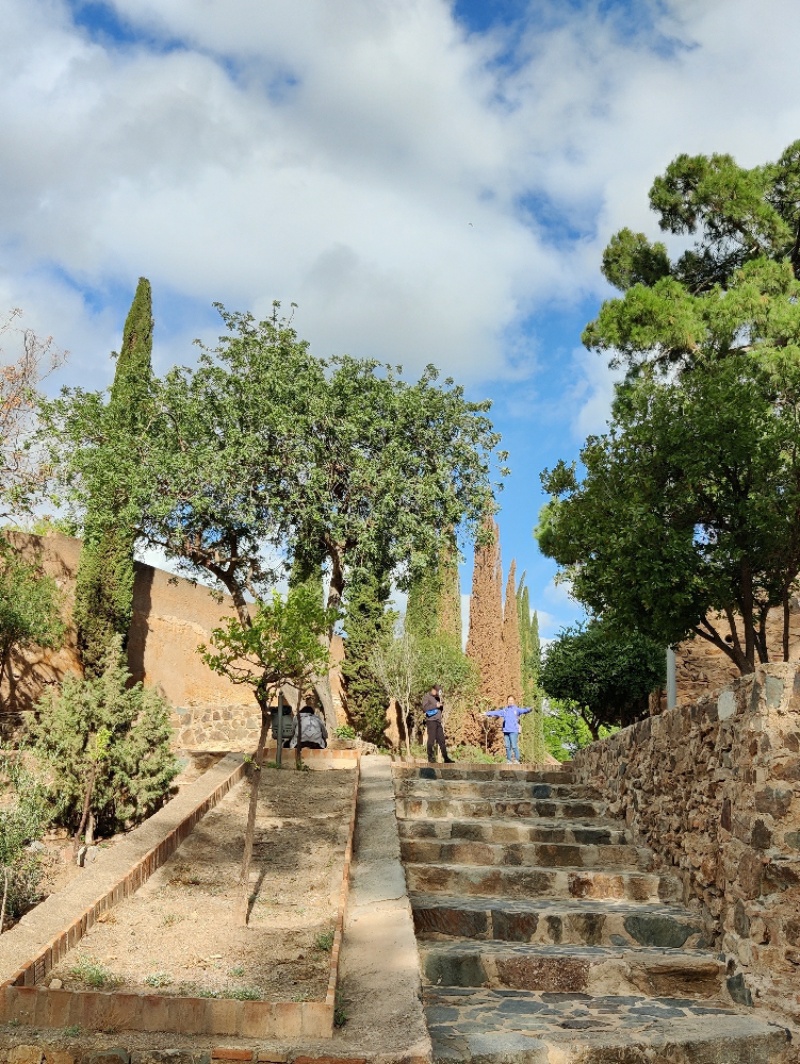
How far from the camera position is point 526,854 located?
8.12 m

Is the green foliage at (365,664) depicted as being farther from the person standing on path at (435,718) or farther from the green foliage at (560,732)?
the green foliage at (560,732)

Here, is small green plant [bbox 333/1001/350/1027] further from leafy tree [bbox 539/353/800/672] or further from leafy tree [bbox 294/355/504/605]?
leafy tree [bbox 294/355/504/605]

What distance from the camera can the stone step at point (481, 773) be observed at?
11250 mm

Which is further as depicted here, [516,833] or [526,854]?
[516,833]

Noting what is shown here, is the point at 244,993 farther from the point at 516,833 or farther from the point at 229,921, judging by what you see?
the point at 516,833

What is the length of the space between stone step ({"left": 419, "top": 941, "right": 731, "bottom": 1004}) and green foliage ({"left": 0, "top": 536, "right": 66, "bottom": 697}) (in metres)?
13.8

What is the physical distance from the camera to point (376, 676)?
73.7 feet

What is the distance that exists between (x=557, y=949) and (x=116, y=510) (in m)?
13.5

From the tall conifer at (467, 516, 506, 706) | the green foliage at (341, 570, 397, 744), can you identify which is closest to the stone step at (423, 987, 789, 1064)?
the green foliage at (341, 570, 397, 744)

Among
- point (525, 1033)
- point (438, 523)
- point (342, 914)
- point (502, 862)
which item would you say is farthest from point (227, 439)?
point (525, 1033)

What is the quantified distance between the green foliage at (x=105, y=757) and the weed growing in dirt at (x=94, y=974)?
6.11 m

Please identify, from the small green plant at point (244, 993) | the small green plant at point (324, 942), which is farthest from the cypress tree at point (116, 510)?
the small green plant at point (244, 993)

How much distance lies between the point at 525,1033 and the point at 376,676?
17469 millimetres

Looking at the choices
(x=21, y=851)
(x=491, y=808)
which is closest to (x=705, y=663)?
(x=491, y=808)
